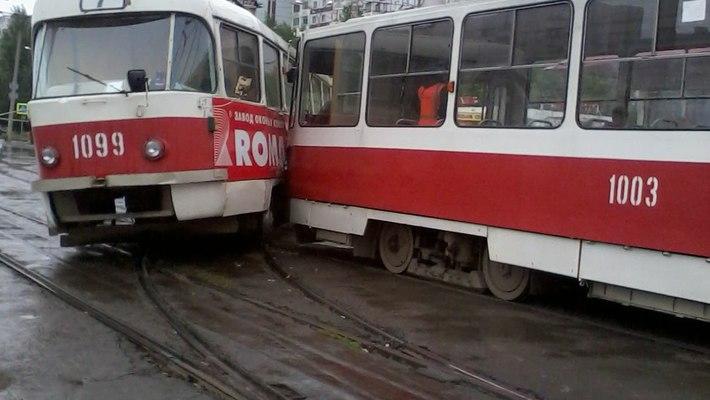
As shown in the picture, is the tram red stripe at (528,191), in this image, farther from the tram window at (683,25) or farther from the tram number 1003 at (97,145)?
the tram number 1003 at (97,145)

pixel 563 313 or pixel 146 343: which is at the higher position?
pixel 563 313

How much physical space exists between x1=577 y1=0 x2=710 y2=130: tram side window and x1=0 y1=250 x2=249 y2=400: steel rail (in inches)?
162

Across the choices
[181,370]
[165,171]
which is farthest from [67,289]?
[181,370]

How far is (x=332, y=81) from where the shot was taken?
1053 centimetres

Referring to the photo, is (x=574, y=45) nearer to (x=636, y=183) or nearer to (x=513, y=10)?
(x=513, y=10)

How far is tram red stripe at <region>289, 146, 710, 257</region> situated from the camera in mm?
6418

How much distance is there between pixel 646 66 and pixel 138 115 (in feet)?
17.6

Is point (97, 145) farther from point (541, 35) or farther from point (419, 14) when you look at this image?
point (541, 35)

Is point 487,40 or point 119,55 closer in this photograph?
point 487,40

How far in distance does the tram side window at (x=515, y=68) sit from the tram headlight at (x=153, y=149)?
3337 mm

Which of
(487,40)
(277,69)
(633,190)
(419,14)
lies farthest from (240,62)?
(633,190)

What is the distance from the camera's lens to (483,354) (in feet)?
20.6

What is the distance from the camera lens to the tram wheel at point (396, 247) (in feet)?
31.6

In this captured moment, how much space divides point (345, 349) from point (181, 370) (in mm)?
1356
